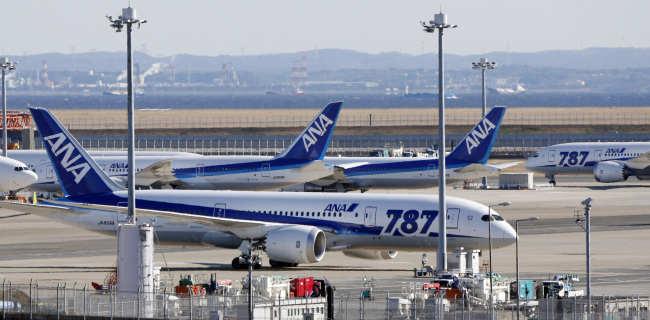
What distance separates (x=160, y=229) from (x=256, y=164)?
31.3 meters

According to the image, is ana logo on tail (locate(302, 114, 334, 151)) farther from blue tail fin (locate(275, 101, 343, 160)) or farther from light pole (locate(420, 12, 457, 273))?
light pole (locate(420, 12, 457, 273))

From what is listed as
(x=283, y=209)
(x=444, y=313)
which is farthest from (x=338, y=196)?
(x=444, y=313)

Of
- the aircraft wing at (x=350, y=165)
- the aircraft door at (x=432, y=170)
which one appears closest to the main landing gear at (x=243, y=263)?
the aircraft door at (x=432, y=170)

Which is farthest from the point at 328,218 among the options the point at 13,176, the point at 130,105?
the point at 13,176

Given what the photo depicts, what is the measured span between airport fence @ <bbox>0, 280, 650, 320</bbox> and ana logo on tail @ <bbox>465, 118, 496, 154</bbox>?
42332 mm

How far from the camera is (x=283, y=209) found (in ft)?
185

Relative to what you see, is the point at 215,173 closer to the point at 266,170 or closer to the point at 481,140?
the point at 266,170

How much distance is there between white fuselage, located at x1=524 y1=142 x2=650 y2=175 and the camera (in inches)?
4530

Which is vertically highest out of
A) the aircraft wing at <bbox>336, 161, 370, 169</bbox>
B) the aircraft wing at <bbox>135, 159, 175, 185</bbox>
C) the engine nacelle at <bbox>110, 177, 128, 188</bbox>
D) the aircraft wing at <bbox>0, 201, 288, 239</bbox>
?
the aircraft wing at <bbox>336, 161, 370, 169</bbox>

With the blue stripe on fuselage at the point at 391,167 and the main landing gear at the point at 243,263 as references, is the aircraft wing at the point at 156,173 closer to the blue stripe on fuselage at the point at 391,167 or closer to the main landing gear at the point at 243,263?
the blue stripe on fuselage at the point at 391,167

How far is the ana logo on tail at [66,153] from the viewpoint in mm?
57781

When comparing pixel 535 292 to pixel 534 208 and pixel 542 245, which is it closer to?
pixel 542 245

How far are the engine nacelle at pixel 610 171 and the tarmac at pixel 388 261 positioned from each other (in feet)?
72.3

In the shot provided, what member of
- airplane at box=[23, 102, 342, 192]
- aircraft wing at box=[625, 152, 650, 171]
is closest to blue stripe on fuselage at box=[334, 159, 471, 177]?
airplane at box=[23, 102, 342, 192]
